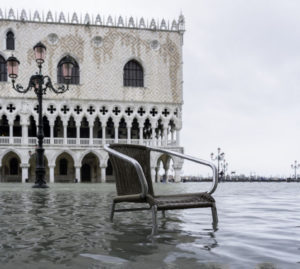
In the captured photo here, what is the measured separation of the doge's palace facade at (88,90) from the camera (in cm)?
3158

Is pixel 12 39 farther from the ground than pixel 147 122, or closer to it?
farther from the ground

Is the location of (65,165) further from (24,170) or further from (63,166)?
(24,170)

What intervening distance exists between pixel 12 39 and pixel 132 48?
844 centimetres

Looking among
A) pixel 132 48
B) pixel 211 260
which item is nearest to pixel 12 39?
→ pixel 132 48

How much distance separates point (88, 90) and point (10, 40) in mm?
6425

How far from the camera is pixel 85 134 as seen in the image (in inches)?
1383

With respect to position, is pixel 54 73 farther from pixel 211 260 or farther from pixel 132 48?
pixel 211 260

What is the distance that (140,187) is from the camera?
377 centimetres

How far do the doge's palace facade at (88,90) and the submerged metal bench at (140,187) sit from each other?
91.2ft

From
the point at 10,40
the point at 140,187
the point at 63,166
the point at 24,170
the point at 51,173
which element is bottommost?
the point at 51,173

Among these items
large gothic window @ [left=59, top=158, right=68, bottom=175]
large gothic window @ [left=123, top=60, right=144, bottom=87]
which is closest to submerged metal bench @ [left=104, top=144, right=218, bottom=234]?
large gothic window @ [left=123, top=60, right=144, bottom=87]

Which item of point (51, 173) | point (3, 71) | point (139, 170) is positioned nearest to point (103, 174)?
point (51, 173)

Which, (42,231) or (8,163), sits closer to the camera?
(42,231)

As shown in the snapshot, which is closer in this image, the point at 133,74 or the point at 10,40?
the point at 10,40
